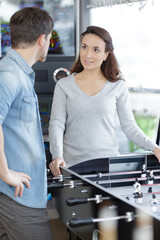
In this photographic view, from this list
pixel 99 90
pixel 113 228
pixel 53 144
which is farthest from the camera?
pixel 99 90

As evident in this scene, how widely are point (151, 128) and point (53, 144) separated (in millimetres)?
2228

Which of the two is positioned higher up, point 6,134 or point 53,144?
point 6,134

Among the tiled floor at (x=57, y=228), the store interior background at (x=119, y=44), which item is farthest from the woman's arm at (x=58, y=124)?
the store interior background at (x=119, y=44)

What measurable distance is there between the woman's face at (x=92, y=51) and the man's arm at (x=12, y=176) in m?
1.22

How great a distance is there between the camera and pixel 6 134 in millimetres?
1911

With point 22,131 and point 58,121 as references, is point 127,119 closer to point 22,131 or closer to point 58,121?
point 58,121

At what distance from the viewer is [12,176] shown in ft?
5.99

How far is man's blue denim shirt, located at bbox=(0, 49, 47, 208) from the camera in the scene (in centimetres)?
188

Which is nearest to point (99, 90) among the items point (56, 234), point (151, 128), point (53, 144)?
point (53, 144)

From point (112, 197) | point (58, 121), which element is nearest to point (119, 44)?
point (58, 121)

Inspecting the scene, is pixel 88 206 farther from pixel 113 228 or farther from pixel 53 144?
pixel 53 144

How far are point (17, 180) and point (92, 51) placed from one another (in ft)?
4.32

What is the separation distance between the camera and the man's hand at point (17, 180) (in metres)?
1.81

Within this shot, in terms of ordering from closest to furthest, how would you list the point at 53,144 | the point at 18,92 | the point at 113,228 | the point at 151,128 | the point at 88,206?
the point at 18,92 → the point at 113,228 → the point at 88,206 → the point at 53,144 → the point at 151,128
